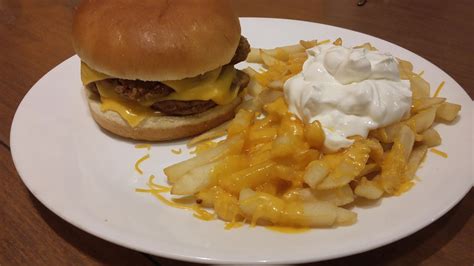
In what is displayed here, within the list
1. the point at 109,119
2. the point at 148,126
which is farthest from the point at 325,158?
the point at 109,119

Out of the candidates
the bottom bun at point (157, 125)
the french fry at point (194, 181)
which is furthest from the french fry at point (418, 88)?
the french fry at point (194, 181)

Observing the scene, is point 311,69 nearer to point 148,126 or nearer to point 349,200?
point 349,200

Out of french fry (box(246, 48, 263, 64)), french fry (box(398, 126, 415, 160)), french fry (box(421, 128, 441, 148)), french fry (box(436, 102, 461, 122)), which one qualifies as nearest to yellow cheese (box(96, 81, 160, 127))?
french fry (box(246, 48, 263, 64))

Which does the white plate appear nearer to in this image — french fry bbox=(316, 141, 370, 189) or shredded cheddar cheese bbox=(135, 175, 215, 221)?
shredded cheddar cheese bbox=(135, 175, 215, 221)

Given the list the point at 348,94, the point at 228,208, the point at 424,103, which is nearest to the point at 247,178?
the point at 228,208

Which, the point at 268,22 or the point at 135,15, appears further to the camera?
the point at 268,22

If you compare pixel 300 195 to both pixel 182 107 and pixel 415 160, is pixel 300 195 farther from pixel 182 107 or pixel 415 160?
pixel 182 107

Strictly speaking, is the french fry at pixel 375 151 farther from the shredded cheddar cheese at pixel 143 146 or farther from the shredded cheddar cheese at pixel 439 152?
the shredded cheddar cheese at pixel 143 146
